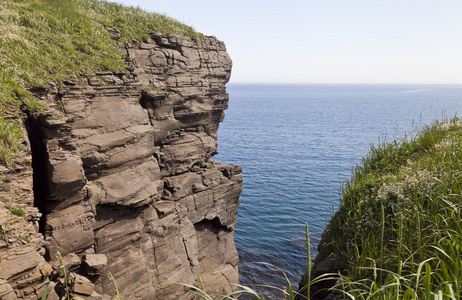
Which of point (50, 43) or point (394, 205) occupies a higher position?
point (50, 43)

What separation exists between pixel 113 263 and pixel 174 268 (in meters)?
3.69

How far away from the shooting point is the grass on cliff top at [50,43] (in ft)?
42.4

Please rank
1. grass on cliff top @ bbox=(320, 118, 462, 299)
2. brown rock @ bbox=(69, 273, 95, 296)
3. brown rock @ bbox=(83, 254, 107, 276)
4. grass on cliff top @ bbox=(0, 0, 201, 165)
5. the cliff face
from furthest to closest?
brown rock @ bbox=(83, 254, 107, 276), the cliff face, grass on cliff top @ bbox=(0, 0, 201, 165), brown rock @ bbox=(69, 273, 95, 296), grass on cliff top @ bbox=(320, 118, 462, 299)

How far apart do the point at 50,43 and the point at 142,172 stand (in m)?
7.98

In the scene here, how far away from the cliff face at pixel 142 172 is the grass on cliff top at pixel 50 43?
2.46 ft

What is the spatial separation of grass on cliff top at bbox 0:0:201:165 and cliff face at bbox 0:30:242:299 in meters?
0.75

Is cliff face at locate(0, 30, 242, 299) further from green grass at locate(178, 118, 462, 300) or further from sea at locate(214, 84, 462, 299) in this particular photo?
green grass at locate(178, 118, 462, 300)

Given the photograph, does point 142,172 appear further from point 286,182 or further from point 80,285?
point 286,182

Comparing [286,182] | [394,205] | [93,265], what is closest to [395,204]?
[394,205]

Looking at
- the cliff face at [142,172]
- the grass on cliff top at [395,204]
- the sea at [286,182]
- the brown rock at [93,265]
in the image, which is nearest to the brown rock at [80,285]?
the cliff face at [142,172]

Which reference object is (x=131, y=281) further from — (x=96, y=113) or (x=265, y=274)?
(x=265, y=274)

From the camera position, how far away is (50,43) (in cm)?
1622

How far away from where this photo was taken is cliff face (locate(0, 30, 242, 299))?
13648mm

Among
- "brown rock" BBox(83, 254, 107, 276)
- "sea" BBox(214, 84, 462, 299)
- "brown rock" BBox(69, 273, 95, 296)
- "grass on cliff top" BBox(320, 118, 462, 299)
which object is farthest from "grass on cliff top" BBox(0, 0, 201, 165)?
"grass on cliff top" BBox(320, 118, 462, 299)
